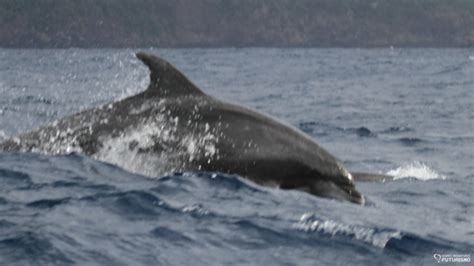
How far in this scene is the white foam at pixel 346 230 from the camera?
1070 centimetres

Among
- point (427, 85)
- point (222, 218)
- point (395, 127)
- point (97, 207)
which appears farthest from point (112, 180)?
point (427, 85)

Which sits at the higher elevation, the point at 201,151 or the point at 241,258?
the point at 201,151

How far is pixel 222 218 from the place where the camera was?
1148 cm

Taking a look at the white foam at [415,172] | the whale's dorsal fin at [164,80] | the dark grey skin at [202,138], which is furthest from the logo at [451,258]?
the white foam at [415,172]

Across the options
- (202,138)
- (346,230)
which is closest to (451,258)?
(346,230)

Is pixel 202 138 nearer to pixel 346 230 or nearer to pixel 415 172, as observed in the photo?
pixel 346 230

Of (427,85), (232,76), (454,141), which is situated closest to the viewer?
(454,141)

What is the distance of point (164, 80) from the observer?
13930mm

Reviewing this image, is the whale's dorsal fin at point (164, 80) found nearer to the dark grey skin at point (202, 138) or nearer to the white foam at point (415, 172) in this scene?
the dark grey skin at point (202, 138)

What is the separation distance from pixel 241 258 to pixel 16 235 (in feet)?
7.69

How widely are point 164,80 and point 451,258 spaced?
5.25 metres

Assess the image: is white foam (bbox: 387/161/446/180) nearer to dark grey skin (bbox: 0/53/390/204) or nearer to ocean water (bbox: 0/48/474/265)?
ocean water (bbox: 0/48/474/265)

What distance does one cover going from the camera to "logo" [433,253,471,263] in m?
10.2

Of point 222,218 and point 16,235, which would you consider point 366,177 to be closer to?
point 222,218
